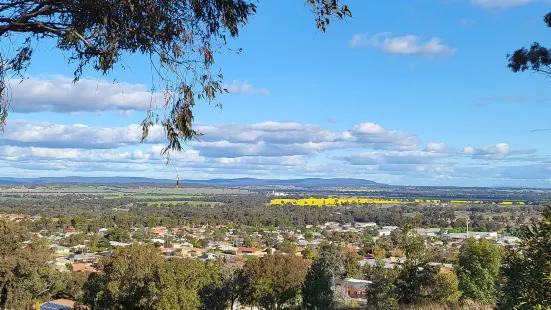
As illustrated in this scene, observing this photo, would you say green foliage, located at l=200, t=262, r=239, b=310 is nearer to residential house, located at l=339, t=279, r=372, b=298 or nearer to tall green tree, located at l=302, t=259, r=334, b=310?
tall green tree, located at l=302, t=259, r=334, b=310

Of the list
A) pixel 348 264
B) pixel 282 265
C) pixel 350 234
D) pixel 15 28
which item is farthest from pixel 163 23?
pixel 350 234

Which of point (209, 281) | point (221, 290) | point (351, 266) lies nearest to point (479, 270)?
point (221, 290)

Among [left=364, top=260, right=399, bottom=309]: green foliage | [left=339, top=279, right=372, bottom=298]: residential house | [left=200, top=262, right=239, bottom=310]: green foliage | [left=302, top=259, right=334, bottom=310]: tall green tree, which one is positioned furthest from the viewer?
[left=339, top=279, right=372, bottom=298]: residential house

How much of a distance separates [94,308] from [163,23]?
17.4 metres

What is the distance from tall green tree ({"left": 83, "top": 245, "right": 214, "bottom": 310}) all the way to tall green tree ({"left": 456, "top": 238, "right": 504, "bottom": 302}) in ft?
34.1

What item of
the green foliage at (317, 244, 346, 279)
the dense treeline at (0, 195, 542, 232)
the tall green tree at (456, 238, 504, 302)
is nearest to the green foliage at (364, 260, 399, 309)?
the tall green tree at (456, 238, 504, 302)

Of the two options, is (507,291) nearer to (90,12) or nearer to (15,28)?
(90,12)

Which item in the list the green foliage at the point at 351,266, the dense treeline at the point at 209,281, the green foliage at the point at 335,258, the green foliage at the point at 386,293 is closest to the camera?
the green foliage at the point at 386,293

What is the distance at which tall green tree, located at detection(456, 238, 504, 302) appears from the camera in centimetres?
1952

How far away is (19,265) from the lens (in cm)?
1916

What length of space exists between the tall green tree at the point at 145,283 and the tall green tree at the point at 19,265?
7.16ft

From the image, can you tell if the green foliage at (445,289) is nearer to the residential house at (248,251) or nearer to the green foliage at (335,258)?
the green foliage at (335,258)

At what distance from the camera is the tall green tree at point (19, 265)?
19016 mm

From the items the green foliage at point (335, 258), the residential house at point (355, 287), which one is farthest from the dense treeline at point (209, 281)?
the green foliage at point (335, 258)
